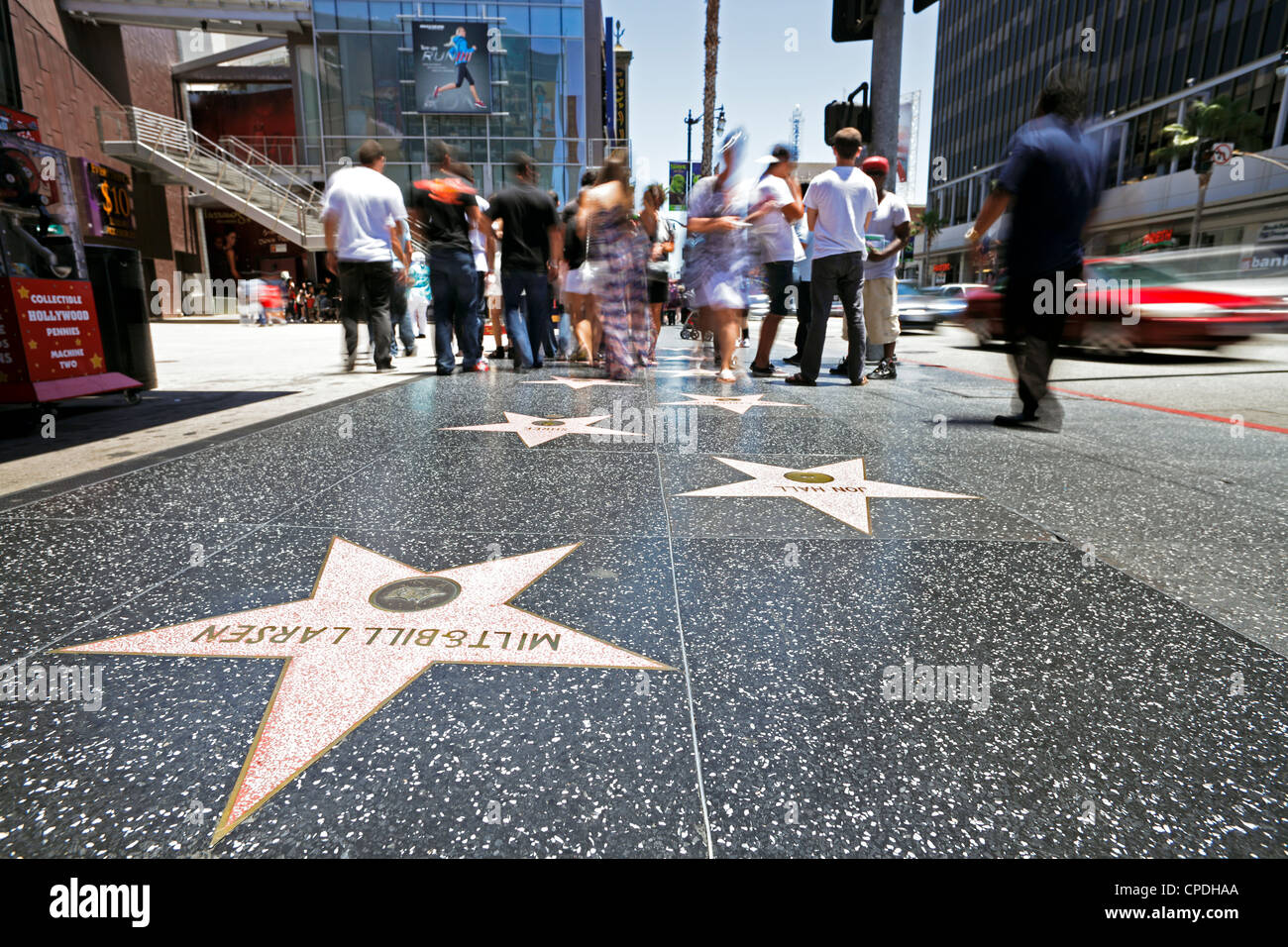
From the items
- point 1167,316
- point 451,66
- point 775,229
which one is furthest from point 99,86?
point 1167,316

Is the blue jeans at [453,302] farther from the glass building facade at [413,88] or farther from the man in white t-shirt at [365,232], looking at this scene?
the glass building facade at [413,88]

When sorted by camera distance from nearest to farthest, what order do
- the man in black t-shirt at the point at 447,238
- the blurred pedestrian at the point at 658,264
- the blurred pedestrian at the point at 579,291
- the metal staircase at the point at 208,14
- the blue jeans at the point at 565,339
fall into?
the man in black t-shirt at the point at 447,238 → the blurred pedestrian at the point at 579,291 → the blurred pedestrian at the point at 658,264 → the blue jeans at the point at 565,339 → the metal staircase at the point at 208,14

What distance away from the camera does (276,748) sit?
4.20 feet

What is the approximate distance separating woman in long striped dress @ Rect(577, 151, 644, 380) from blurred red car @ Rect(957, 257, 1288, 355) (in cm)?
583

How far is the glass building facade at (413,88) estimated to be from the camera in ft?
82.6

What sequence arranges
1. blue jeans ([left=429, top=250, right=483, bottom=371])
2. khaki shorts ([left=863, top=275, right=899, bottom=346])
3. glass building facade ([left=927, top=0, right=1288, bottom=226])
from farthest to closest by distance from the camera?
glass building facade ([left=927, top=0, right=1288, bottom=226]) < khaki shorts ([left=863, top=275, right=899, bottom=346]) < blue jeans ([left=429, top=250, right=483, bottom=371])

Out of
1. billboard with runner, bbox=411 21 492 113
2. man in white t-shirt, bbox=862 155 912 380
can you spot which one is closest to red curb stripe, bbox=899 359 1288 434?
man in white t-shirt, bbox=862 155 912 380

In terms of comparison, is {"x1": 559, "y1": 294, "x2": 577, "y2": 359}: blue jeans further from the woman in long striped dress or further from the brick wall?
the brick wall

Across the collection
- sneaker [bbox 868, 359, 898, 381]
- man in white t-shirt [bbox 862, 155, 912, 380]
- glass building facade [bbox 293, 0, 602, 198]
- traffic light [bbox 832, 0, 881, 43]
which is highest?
glass building facade [bbox 293, 0, 602, 198]

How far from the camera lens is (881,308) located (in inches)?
280

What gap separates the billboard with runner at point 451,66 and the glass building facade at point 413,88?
337 mm

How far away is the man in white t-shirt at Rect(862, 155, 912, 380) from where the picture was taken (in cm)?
673

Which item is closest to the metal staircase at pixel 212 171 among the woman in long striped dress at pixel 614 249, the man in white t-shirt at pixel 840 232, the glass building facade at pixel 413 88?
the glass building facade at pixel 413 88

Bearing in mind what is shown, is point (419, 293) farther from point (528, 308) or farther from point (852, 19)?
point (852, 19)
